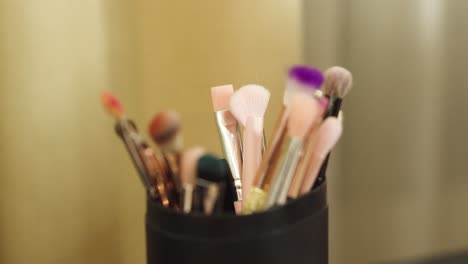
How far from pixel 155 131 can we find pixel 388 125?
529mm

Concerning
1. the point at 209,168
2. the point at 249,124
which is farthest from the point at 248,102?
the point at 209,168

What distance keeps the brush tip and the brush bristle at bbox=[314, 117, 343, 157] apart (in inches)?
1.3

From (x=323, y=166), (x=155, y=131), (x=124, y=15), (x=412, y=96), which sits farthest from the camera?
(x=412, y=96)

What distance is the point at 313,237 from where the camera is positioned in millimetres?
464

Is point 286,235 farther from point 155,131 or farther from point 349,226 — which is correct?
point 349,226

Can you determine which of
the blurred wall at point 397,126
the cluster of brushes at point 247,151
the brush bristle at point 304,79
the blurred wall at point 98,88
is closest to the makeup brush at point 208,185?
the cluster of brushes at point 247,151

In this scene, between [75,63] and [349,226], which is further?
[349,226]

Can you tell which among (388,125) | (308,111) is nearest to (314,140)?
(308,111)

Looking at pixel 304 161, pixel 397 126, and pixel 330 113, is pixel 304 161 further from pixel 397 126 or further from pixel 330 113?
pixel 397 126

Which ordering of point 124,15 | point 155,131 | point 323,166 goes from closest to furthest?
point 155,131, point 323,166, point 124,15

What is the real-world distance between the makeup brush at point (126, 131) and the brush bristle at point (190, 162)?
6 cm

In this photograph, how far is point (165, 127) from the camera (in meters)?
0.39

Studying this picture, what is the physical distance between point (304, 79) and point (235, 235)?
0.15 metres

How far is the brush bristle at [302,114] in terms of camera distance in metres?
0.43
